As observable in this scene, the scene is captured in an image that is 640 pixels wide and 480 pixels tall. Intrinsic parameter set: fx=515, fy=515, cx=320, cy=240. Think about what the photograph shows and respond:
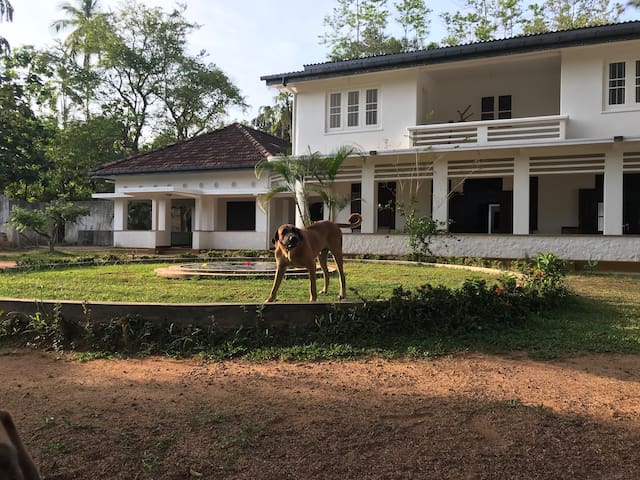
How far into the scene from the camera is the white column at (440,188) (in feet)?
53.1

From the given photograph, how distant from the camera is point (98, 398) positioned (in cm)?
396

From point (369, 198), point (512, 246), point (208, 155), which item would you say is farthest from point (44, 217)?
point (512, 246)

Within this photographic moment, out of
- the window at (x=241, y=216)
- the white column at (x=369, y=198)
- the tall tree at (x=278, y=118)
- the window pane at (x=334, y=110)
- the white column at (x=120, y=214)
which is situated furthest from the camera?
the tall tree at (x=278, y=118)

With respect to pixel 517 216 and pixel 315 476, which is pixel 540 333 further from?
pixel 517 216

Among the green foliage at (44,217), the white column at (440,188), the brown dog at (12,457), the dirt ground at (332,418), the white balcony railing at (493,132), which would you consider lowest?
the dirt ground at (332,418)

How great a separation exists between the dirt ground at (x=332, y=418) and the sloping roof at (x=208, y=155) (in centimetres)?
1601

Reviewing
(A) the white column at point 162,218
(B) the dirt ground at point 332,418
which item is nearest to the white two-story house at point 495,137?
(A) the white column at point 162,218

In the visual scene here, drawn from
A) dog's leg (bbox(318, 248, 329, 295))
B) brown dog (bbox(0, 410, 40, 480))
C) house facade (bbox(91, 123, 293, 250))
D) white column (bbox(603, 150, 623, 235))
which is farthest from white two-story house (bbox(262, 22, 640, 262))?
brown dog (bbox(0, 410, 40, 480))

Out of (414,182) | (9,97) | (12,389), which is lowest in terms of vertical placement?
(12,389)

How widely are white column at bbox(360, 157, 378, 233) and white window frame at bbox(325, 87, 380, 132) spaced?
142 cm

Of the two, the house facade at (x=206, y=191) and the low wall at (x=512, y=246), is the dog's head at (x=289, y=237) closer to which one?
the low wall at (x=512, y=246)

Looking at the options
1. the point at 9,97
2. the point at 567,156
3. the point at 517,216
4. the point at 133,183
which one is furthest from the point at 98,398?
the point at 9,97

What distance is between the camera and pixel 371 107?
687 inches

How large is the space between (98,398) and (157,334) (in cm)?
155
